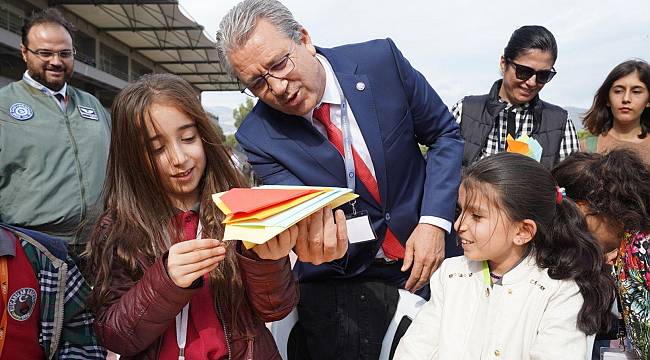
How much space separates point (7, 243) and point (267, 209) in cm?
86

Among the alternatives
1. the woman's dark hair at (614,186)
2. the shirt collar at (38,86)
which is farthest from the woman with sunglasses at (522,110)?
the shirt collar at (38,86)

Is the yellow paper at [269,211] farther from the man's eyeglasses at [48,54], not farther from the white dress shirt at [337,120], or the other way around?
the man's eyeglasses at [48,54]

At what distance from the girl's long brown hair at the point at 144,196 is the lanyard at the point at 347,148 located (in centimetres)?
41

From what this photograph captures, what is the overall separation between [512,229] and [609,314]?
0.40 meters

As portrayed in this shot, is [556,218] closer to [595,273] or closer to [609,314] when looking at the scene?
[595,273]

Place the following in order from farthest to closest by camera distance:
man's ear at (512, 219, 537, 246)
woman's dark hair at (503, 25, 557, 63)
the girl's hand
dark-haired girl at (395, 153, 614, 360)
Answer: woman's dark hair at (503, 25, 557, 63) → man's ear at (512, 219, 537, 246) → dark-haired girl at (395, 153, 614, 360) → the girl's hand

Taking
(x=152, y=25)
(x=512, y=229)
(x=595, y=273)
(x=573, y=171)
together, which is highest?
(x=152, y=25)

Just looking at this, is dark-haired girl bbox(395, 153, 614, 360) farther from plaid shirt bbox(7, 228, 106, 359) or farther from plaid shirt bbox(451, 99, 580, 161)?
plaid shirt bbox(451, 99, 580, 161)

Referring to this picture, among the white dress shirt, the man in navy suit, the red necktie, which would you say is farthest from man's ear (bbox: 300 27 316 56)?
the red necktie

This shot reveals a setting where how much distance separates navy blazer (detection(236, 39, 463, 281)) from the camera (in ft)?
6.35

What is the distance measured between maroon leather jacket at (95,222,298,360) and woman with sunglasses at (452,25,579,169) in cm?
177

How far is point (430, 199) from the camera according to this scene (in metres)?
1.94

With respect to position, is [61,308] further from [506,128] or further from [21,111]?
[506,128]

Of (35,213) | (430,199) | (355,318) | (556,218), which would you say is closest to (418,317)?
(355,318)
